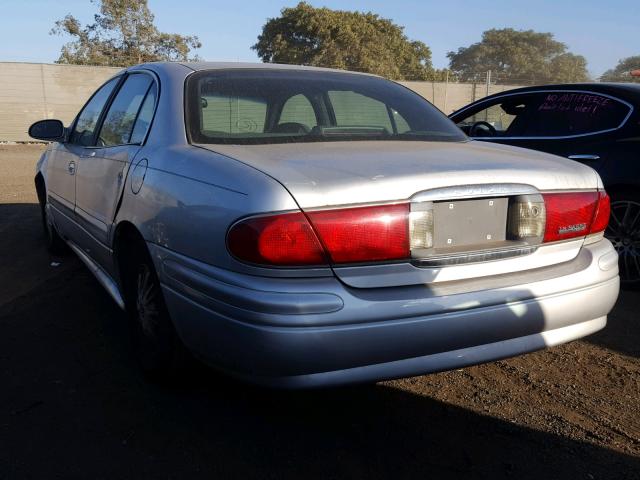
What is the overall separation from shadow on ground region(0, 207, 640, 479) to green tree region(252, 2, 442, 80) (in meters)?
40.3

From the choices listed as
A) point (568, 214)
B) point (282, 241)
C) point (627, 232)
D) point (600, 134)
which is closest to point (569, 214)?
point (568, 214)

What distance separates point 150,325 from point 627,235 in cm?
333

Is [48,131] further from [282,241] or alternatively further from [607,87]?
[607,87]

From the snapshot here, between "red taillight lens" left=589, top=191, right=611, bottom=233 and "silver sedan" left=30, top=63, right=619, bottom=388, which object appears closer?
"silver sedan" left=30, top=63, right=619, bottom=388

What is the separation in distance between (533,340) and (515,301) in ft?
0.74

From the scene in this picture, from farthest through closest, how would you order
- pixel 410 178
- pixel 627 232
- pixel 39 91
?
1. pixel 39 91
2. pixel 627 232
3. pixel 410 178

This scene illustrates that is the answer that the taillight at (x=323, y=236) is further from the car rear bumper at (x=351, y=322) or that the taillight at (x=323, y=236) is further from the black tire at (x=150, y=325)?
the black tire at (x=150, y=325)

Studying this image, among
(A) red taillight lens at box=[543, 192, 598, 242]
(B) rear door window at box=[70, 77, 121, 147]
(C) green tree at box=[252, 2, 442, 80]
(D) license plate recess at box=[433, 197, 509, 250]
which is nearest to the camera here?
(D) license plate recess at box=[433, 197, 509, 250]

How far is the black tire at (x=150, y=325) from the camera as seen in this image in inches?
107

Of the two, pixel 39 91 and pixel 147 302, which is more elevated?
pixel 39 91

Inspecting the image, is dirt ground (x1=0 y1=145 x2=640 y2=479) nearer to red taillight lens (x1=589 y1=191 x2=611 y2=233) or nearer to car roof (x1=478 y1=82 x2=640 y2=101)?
red taillight lens (x1=589 y1=191 x2=611 y2=233)

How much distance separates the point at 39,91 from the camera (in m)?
22.0

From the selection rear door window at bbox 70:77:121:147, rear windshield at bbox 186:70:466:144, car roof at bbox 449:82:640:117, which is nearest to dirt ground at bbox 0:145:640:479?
rear windshield at bbox 186:70:466:144

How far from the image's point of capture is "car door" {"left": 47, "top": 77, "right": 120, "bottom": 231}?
4.07 metres
